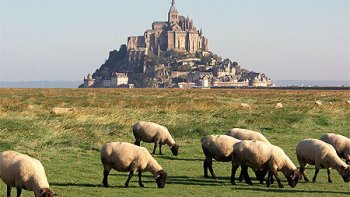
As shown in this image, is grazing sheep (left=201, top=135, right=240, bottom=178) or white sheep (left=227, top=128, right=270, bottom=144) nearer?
grazing sheep (left=201, top=135, right=240, bottom=178)

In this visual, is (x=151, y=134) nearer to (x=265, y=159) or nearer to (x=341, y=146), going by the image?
(x=265, y=159)

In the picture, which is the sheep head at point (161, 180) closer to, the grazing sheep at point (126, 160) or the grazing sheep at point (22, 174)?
the grazing sheep at point (126, 160)

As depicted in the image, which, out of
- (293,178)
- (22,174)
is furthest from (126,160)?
(293,178)

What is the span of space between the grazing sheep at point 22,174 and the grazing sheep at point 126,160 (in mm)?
2162

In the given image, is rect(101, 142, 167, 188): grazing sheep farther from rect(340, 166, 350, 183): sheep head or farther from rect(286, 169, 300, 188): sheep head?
rect(340, 166, 350, 183): sheep head

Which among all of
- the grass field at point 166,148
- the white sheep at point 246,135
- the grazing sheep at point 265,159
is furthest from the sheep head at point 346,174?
the white sheep at point 246,135

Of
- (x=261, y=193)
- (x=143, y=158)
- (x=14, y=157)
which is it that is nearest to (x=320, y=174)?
(x=261, y=193)

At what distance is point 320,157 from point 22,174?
291 inches

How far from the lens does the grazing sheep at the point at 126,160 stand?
12391 millimetres

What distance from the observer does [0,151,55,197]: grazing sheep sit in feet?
33.7

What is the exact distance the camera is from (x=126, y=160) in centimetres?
1238

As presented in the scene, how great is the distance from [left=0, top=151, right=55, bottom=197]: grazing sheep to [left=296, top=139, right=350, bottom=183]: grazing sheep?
22.6 feet

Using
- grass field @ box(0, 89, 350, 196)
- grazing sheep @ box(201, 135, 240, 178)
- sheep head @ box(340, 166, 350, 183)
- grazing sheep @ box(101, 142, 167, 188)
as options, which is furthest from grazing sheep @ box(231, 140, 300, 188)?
grazing sheep @ box(101, 142, 167, 188)

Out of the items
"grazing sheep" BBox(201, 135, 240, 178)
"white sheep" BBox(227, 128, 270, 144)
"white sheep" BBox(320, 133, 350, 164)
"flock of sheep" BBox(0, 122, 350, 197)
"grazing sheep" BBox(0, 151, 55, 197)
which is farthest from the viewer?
"white sheep" BBox(227, 128, 270, 144)
